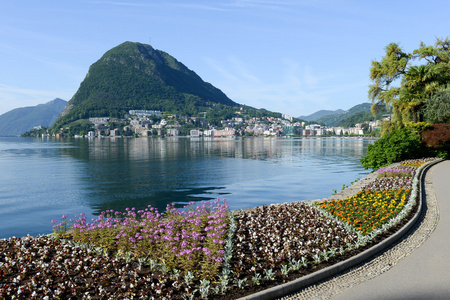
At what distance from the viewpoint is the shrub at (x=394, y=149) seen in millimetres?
33812

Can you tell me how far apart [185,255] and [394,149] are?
1223 inches

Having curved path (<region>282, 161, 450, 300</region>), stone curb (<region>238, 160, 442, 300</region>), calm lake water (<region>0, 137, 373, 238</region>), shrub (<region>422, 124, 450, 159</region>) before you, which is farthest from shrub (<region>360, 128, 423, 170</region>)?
stone curb (<region>238, 160, 442, 300</region>)

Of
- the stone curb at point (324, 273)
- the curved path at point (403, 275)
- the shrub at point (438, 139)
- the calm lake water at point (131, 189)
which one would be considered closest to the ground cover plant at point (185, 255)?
the stone curb at point (324, 273)

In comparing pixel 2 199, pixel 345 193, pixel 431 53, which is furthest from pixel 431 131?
pixel 2 199

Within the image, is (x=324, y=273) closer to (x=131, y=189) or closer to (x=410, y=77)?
(x=131, y=189)

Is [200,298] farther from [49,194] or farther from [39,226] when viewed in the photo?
[49,194]

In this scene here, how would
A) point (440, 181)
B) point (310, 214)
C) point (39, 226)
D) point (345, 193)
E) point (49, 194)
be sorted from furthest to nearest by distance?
point (49, 194) → point (440, 181) → point (345, 193) → point (39, 226) → point (310, 214)

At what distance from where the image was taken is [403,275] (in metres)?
8.23

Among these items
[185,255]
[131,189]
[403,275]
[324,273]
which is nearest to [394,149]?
[131,189]

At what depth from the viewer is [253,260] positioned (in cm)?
914

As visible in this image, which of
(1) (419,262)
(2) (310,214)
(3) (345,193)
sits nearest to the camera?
(1) (419,262)

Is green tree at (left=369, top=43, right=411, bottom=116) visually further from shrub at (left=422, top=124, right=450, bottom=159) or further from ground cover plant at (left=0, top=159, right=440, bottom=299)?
ground cover plant at (left=0, top=159, right=440, bottom=299)

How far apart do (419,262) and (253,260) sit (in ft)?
15.1

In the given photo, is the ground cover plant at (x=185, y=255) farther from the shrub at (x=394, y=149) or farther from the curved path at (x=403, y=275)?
the shrub at (x=394, y=149)
